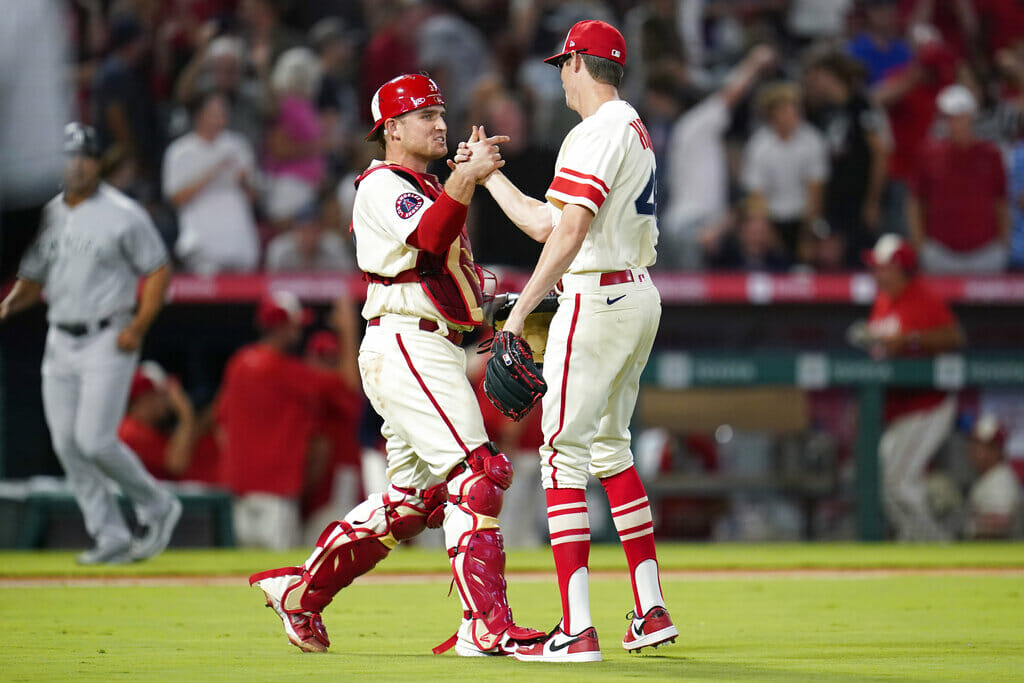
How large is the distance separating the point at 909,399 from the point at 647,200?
20.9 feet

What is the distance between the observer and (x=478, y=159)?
4.91 metres

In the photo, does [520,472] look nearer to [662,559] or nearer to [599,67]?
[662,559]

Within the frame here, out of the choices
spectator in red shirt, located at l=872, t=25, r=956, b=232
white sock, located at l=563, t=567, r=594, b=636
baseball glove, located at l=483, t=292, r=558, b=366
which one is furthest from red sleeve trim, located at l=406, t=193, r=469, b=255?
spectator in red shirt, located at l=872, t=25, r=956, b=232

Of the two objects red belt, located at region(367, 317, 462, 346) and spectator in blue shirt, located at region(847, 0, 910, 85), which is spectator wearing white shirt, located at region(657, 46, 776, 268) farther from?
red belt, located at region(367, 317, 462, 346)

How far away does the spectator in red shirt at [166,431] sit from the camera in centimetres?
1093

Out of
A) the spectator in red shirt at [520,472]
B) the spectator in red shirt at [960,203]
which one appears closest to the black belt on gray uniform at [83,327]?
the spectator in red shirt at [520,472]

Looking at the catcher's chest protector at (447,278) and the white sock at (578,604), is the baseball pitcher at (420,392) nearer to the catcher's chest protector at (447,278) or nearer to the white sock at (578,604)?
the catcher's chest protector at (447,278)

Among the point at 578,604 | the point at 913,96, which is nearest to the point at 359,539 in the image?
the point at 578,604

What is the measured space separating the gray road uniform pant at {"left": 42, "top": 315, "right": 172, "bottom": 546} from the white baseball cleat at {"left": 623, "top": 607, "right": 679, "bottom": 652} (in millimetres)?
4356

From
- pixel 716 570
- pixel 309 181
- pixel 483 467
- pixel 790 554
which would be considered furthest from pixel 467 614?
pixel 309 181

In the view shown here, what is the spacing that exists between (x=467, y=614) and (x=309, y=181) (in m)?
8.38

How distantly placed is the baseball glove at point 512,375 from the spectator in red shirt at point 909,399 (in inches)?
254

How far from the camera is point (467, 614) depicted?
5016 mm

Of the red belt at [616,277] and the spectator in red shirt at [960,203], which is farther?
the spectator in red shirt at [960,203]
